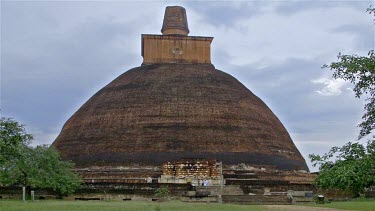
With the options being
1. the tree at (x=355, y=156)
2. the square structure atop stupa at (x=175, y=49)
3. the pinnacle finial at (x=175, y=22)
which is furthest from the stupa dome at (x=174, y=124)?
the tree at (x=355, y=156)

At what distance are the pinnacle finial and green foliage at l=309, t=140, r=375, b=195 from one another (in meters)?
25.2

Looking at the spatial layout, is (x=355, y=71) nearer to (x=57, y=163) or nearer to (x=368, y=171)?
(x=368, y=171)

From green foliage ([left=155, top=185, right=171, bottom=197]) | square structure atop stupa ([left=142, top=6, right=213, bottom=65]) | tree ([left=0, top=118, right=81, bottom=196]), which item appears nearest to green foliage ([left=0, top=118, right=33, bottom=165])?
tree ([left=0, top=118, right=81, bottom=196])

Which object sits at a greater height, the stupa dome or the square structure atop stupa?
the square structure atop stupa

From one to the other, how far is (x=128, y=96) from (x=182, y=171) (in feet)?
21.1

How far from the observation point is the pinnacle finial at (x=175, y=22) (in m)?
36.3

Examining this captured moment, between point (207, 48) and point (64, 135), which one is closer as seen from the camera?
point (64, 135)

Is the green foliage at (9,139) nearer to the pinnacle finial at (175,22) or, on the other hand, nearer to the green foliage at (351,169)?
the green foliage at (351,169)

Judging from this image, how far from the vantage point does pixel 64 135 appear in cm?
3325

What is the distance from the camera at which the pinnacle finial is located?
119ft

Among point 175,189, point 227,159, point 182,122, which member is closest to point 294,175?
point 227,159

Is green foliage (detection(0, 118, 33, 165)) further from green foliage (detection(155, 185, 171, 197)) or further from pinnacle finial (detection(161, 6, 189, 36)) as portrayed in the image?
pinnacle finial (detection(161, 6, 189, 36))

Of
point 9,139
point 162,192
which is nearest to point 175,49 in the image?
point 162,192

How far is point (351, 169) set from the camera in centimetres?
1082
